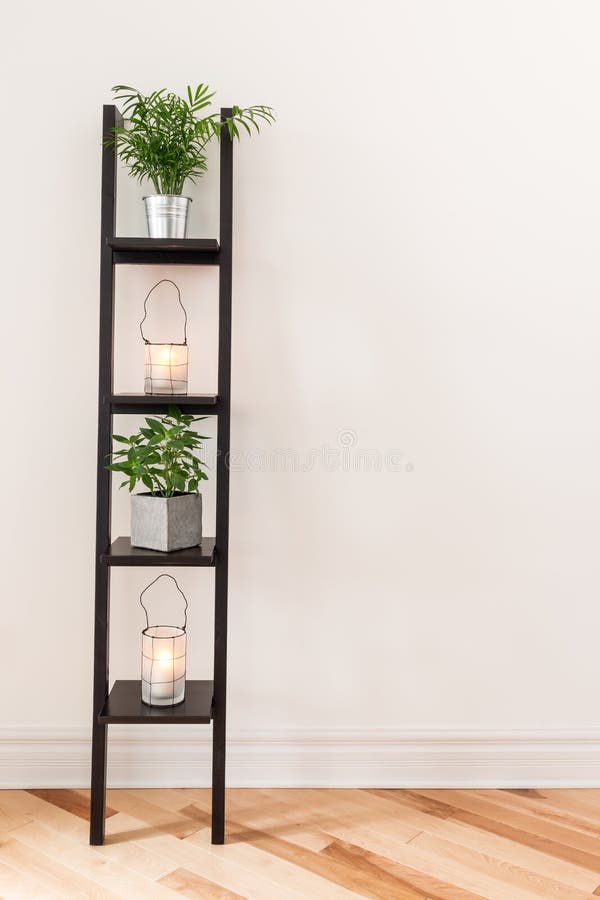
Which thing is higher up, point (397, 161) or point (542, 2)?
point (542, 2)

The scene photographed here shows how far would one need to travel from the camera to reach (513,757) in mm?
2094

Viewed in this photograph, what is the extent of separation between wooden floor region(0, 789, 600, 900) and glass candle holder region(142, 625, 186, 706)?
1.10 feet

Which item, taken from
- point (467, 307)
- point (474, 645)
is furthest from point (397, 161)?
point (474, 645)

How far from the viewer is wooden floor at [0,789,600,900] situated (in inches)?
65.1

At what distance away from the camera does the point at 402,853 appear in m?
1.78

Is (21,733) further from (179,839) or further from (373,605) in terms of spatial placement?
(373,605)

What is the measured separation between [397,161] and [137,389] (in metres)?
0.91

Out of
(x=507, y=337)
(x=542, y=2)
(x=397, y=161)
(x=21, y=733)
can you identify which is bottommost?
(x=21, y=733)

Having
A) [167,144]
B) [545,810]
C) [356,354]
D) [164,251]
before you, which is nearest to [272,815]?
[545,810]

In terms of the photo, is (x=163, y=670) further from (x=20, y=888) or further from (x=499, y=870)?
(x=499, y=870)

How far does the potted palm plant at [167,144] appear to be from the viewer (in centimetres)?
181

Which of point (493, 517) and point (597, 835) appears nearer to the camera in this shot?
point (597, 835)

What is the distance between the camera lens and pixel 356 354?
6.67 ft

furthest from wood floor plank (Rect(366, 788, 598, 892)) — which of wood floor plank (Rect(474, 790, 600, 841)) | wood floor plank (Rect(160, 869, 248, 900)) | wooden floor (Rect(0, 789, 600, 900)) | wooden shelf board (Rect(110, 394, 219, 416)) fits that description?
wooden shelf board (Rect(110, 394, 219, 416))
